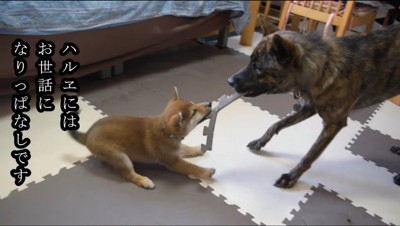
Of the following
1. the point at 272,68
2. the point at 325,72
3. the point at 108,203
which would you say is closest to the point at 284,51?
the point at 272,68

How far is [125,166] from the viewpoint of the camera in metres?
1.54

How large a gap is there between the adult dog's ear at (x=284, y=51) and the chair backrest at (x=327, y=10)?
6.55ft

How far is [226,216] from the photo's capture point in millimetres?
1480

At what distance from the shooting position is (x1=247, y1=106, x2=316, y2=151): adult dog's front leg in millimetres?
1853

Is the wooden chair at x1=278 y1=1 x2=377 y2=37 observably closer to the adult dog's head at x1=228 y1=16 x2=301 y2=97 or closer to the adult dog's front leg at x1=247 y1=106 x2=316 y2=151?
the adult dog's front leg at x1=247 y1=106 x2=316 y2=151

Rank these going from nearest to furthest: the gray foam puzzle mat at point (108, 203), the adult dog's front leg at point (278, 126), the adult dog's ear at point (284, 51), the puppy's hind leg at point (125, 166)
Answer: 1. the adult dog's ear at point (284, 51)
2. the gray foam puzzle mat at point (108, 203)
3. the puppy's hind leg at point (125, 166)
4. the adult dog's front leg at point (278, 126)

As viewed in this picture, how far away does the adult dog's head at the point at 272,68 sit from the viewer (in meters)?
1.33

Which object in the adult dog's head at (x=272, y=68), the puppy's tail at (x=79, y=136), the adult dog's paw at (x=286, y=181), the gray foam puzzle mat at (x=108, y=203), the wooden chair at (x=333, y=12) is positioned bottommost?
the gray foam puzzle mat at (x=108, y=203)

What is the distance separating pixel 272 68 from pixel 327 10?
83.6 inches

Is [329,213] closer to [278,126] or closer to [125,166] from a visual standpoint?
[278,126]

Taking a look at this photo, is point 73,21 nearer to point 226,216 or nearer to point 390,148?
point 226,216

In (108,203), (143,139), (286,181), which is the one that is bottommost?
(108,203)

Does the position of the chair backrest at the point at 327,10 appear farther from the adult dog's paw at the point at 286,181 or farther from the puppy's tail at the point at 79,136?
the puppy's tail at the point at 79,136

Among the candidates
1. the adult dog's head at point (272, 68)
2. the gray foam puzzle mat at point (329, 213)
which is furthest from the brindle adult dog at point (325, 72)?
the gray foam puzzle mat at point (329, 213)
